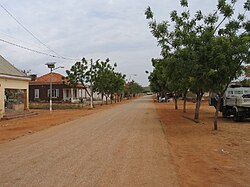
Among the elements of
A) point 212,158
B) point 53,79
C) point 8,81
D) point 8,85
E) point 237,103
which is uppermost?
point 53,79

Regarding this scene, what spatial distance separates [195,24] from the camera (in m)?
20.8

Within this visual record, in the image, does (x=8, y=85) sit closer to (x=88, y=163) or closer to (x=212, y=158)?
(x=88, y=163)

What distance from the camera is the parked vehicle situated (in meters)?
23.2

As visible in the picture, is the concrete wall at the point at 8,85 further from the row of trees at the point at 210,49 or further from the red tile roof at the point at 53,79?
the red tile roof at the point at 53,79

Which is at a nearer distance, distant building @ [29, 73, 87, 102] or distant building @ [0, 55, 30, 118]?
distant building @ [0, 55, 30, 118]

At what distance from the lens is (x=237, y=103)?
78.0ft

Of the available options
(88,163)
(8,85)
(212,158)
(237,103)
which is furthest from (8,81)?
(212,158)

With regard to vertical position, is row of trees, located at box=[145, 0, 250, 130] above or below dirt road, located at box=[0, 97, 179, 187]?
above

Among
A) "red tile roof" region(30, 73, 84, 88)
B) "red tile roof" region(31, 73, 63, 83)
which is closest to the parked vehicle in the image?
"red tile roof" region(30, 73, 84, 88)

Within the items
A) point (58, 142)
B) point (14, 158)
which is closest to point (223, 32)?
point (58, 142)

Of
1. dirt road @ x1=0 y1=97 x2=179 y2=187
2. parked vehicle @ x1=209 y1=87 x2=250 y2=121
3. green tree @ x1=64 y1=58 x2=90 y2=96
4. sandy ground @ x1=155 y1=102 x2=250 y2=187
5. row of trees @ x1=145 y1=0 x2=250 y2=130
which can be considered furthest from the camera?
green tree @ x1=64 y1=58 x2=90 y2=96

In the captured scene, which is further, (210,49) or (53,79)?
(53,79)

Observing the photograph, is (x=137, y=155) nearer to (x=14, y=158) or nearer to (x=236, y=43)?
(x=14, y=158)

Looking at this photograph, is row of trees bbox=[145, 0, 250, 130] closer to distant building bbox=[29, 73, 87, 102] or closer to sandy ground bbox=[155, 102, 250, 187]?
sandy ground bbox=[155, 102, 250, 187]
